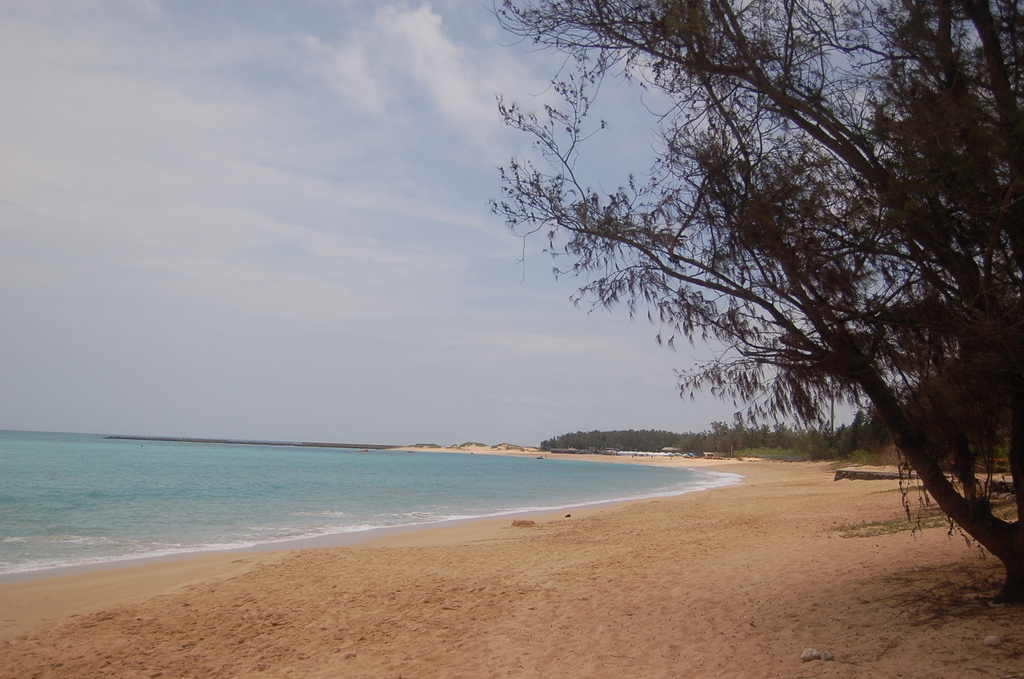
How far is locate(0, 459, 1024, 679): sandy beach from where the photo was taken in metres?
5.34

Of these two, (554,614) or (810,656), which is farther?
(554,614)

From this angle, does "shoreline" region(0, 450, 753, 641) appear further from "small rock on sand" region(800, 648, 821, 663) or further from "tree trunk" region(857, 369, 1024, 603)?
"tree trunk" region(857, 369, 1024, 603)

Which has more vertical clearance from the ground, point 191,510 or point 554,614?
point 554,614

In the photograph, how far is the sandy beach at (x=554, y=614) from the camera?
534 cm

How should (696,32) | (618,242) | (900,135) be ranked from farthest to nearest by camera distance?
(618,242)
(696,32)
(900,135)

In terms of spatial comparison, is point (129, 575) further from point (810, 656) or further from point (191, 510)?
point (191, 510)

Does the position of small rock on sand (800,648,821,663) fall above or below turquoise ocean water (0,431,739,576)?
above

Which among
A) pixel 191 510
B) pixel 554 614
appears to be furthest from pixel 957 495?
pixel 191 510

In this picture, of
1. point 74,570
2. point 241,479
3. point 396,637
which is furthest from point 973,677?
point 241,479

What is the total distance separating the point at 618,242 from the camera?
19.9 feet

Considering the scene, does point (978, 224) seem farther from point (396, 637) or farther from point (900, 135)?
point (396, 637)

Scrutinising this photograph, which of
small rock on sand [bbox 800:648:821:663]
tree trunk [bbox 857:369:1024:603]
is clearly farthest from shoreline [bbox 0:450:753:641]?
tree trunk [bbox 857:369:1024:603]

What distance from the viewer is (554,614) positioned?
716cm

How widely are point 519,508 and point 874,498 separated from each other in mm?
12342
